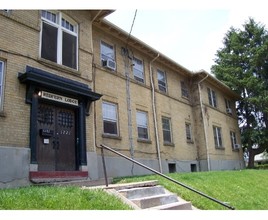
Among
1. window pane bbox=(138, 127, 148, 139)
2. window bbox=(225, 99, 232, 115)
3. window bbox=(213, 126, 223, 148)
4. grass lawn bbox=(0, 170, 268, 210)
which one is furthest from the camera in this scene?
window bbox=(225, 99, 232, 115)

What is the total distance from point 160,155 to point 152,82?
408 cm

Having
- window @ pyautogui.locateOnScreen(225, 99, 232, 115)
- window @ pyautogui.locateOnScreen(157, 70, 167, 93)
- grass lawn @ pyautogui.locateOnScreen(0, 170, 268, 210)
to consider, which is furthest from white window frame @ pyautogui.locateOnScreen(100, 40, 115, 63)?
window @ pyautogui.locateOnScreen(225, 99, 232, 115)

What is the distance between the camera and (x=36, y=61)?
9.94 metres

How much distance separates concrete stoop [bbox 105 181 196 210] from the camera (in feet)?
21.5

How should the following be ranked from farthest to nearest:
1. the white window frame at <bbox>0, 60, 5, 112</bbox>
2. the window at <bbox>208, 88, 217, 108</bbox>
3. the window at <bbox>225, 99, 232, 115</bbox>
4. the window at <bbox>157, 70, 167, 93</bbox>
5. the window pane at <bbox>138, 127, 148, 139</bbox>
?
the window at <bbox>225, 99, 232, 115</bbox> → the window at <bbox>208, 88, 217, 108</bbox> → the window at <bbox>157, 70, 167, 93</bbox> → the window pane at <bbox>138, 127, 148, 139</bbox> → the white window frame at <bbox>0, 60, 5, 112</bbox>

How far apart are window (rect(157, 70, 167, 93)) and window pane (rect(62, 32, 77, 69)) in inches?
288

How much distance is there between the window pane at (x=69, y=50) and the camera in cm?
1120

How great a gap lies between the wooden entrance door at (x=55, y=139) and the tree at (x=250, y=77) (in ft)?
64.9

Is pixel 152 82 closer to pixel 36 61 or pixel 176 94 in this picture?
pixel 176 94

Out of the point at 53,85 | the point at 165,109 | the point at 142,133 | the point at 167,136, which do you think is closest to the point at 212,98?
the point at 165,109

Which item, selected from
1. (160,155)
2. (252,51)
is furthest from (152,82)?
(252,51)

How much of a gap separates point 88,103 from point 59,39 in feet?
8.43

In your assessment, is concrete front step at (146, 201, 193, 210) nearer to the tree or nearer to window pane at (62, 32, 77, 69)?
window pane at (62, 32, 77, 69)

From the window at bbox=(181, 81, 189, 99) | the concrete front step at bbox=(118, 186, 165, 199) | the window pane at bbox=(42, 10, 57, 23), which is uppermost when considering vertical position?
the window pane at bbox=(42, 10, 57, 23)
